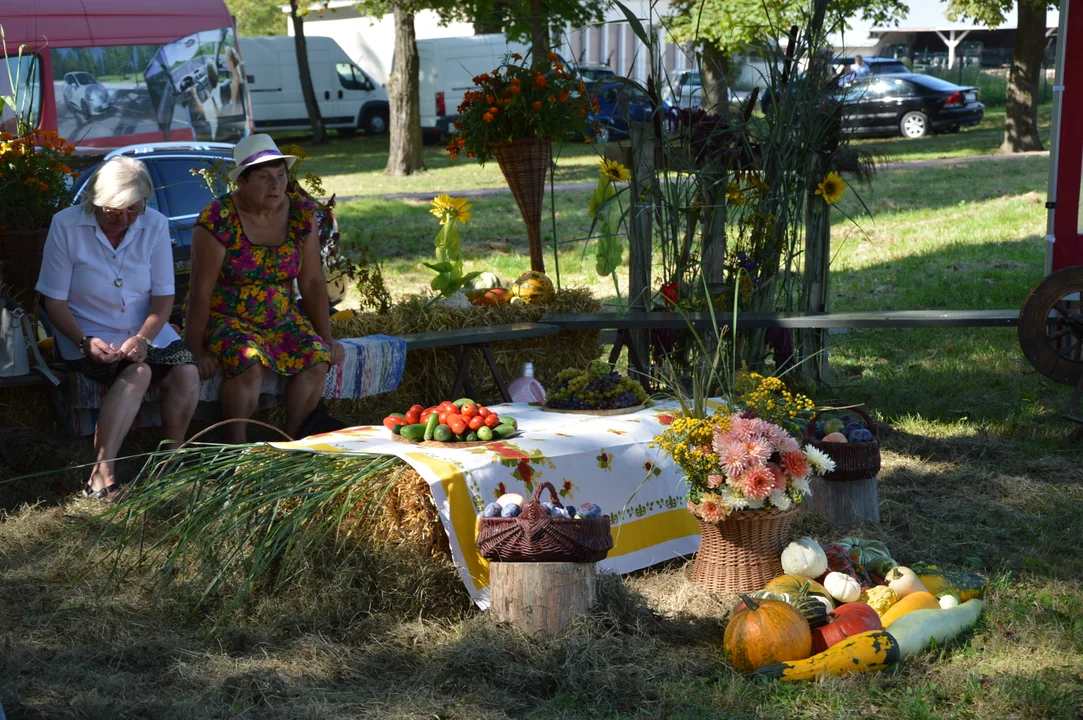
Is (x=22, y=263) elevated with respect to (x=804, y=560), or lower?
elevated

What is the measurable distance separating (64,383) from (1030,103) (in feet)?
51.0

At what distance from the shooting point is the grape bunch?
172 inches

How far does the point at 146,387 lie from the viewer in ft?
15.3

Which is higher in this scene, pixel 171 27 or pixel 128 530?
pixel 171 27

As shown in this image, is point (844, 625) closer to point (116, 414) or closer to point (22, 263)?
point (116, 414)

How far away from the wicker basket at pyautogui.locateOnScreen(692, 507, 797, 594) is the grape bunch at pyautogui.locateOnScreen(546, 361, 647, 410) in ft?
2.46

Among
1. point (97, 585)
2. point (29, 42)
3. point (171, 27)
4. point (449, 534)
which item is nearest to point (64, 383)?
point (97, 585)

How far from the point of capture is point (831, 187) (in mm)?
6027

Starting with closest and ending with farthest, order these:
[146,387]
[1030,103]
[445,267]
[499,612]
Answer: [499,612]
[146,387]
[445,267]
[1030,103]

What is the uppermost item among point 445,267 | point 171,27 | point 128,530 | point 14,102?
point 171,27

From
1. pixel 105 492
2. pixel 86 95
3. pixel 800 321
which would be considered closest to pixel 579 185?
pixel 86 95

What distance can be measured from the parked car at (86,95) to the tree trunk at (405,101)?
4.73m

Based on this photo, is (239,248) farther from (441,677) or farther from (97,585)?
(441,677)

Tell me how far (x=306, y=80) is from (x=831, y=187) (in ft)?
60.2
